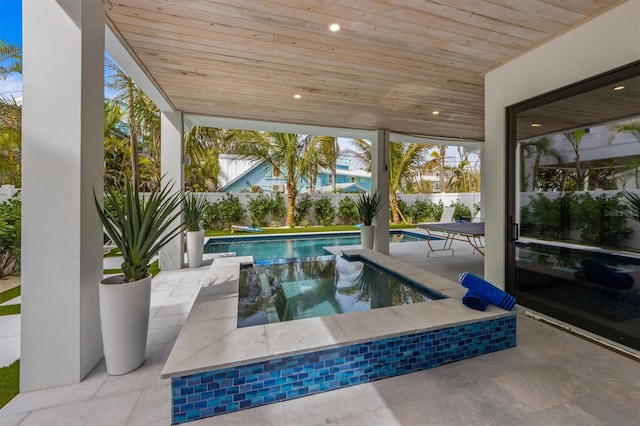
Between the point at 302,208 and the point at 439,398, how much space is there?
10.5m

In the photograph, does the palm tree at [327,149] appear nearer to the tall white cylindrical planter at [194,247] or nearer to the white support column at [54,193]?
the tall white cylindrical planter at [194,247]

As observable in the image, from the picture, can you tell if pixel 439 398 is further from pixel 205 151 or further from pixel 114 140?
pixel 205 151

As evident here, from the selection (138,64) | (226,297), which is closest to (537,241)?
(226,297)

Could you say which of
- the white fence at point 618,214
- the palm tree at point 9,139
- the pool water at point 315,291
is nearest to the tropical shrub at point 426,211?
the pool water at point 315,291

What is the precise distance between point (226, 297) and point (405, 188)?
1389 cm

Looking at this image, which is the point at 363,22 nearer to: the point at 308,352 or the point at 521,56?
the point at 521,56

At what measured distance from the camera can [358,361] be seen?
2.09 m

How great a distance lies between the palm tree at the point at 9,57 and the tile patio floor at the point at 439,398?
765 cm

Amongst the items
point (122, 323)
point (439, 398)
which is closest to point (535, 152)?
point (439, 398)

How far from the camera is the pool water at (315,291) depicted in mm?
3303

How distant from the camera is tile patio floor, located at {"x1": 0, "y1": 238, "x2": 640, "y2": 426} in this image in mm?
1736

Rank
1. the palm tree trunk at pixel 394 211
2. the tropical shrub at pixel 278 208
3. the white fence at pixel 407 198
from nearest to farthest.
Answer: the white fence at pixel 407 198 < the tropical shrub at pixel 278 208 < the palm tree trunk at pixel 394 211

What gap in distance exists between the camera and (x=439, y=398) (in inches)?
75.2

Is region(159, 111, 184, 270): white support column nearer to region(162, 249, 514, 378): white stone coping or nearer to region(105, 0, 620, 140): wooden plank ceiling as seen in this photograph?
region(105, 0, 620, 140): wooden plank ceiling
